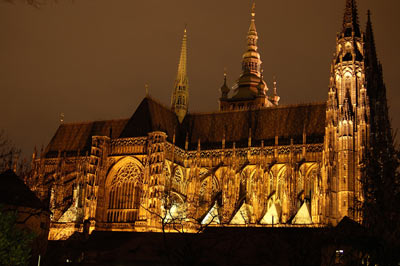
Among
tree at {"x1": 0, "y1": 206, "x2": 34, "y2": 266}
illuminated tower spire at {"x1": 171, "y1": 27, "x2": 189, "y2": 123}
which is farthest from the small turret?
tree at {"x1": 0, "y1": 206, "x2": 34, "y2": 266}

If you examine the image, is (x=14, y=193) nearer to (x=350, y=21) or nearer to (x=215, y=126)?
(x=215, y=126)

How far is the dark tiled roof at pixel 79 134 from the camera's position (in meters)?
72.7

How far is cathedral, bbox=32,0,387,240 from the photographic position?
56625 millimetres

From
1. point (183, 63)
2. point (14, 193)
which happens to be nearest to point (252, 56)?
point (183, 63)

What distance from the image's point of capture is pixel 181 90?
81250 mm

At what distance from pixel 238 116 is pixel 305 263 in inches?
1455

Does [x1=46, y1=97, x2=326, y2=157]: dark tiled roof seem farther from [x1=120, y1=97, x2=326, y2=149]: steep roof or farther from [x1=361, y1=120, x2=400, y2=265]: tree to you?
[x1=361, y1=120, x2=400, y2=265]: tree

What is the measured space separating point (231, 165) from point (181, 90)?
20.3 metres

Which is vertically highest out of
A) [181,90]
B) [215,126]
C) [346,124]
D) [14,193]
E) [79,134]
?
[181,90]

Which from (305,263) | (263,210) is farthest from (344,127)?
(305,263)

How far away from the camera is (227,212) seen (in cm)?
6097

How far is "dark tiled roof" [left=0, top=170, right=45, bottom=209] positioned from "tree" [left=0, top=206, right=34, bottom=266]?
355 inches

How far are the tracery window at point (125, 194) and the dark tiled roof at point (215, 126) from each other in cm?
389

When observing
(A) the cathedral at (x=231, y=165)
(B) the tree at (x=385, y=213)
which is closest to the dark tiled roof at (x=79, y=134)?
(A) the cathedral at (x=231, y=165)
